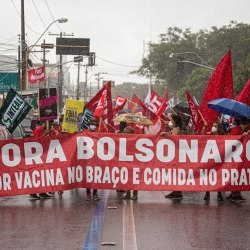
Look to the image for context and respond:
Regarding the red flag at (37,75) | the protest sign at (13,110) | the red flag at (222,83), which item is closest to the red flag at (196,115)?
the red flag at (222,83)

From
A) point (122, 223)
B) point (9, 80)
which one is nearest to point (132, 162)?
point (122, 223)

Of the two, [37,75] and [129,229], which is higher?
[37,75]

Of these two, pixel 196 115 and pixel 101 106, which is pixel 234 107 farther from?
pixel 101 106

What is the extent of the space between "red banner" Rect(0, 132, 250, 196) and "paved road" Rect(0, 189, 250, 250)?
0.38m

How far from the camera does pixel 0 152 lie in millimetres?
12266

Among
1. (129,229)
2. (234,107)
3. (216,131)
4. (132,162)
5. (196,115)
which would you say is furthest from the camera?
(196,115)

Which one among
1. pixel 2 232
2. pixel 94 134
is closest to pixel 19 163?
pixel 94 134

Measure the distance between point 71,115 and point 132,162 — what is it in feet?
9.77

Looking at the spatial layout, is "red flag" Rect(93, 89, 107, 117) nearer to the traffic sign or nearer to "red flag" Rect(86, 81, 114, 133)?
"red flag" Rect(86, 81, 114, 133)

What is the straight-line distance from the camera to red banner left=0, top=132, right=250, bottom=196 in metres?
12.3

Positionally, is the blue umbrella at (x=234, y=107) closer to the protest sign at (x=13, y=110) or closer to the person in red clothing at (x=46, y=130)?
the person in red clothing at (x=46, y=130)

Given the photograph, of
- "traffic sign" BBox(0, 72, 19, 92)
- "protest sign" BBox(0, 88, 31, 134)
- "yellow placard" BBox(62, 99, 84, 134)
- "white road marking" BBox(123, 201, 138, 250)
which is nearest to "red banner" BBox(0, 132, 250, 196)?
"white road marking" BBox(123, 201, 138, 250)

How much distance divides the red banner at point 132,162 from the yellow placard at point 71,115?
2288 millimetres

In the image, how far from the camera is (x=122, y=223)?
9.98 metres
